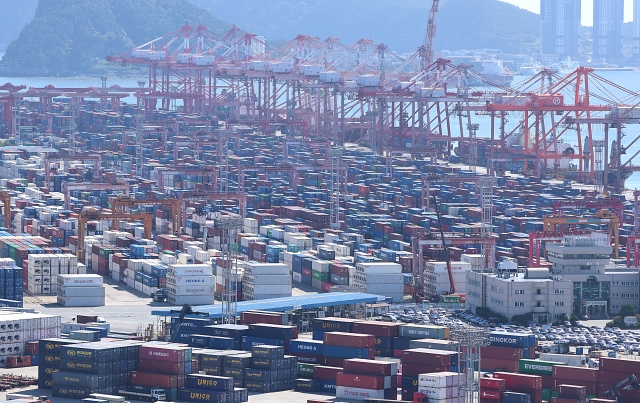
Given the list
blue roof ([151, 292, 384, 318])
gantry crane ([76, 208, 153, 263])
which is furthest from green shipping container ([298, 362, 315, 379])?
gantry crane ([76, 208, 153, 263])

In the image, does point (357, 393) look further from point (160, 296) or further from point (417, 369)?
point (160, 296)

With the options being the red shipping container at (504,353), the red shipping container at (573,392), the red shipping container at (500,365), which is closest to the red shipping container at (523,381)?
the red shipping container at (573,392)

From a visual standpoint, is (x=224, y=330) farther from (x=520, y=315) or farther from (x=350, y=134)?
(x=350, y=134)

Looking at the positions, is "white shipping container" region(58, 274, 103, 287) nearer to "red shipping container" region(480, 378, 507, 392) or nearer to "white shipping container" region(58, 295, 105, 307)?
"white shipping container" region(58, 295, 105, 307)

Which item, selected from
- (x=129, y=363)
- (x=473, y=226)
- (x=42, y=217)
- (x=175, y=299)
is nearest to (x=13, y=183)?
(x=42, y=217)

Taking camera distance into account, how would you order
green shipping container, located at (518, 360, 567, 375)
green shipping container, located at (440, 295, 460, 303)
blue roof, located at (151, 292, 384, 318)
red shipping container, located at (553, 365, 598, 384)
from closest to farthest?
red shipping container, located at (553, 365, 598, 384) < green shipping container, located at (518, 360, 567, 375) < blue roof, located at (151, 292, 384, 318) < green shipping container, located at (440, 295, 460, 303)

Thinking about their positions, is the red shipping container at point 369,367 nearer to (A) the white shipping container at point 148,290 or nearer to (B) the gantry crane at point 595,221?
(A) the white shipping container at point 148,290

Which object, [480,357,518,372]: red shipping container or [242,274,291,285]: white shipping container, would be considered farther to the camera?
[242,274,291,285]: white shipping container
